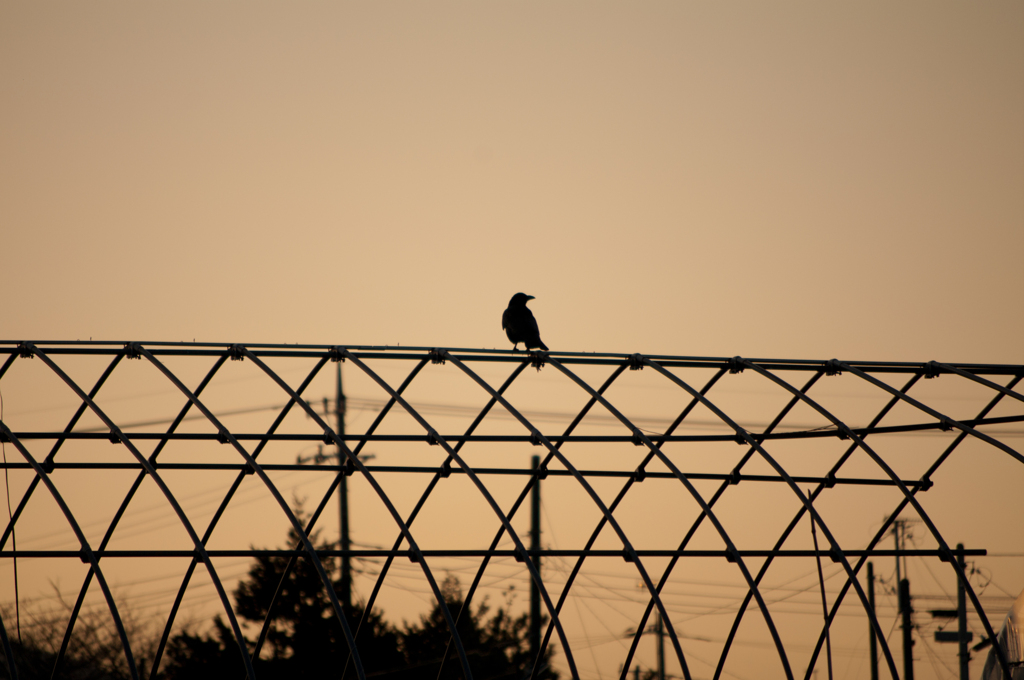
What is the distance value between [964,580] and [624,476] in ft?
13.9

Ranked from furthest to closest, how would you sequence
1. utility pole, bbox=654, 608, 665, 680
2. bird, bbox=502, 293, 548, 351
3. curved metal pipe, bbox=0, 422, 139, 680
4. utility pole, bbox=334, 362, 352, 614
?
1. utility pole, bbox=654, 608, 665, 680
2. utility pole, bbox=334, 362, 352, 614
3. bird, bbox=502, 293, 548, 351
4. curved metal pipe, bbox=0, 422, 139, 680

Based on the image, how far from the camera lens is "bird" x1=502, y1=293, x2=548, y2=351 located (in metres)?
17.5

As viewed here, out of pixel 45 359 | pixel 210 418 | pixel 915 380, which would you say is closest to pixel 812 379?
pixel 915 380

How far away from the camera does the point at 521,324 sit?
17.5 metres

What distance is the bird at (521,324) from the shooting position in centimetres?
1755

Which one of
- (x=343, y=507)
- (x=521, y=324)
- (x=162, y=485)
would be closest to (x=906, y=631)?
(x=343, y=507)

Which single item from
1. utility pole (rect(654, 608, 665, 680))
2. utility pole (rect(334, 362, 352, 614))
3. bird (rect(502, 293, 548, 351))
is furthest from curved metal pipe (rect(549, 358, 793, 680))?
utility pole (rect(654, 608, 665, 680))

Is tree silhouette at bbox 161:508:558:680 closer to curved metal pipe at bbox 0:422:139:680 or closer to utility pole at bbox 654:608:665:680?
utility pole at bbox 654:608:665:680

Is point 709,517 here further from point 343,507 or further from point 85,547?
point 343,507

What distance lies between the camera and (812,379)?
13.9 m

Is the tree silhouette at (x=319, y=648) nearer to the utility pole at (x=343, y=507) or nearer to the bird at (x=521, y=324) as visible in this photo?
the utility pole at (x=343, y=507)

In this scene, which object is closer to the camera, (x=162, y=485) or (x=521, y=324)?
(x=162, y=485)

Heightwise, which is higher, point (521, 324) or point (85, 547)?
point (521, 324)

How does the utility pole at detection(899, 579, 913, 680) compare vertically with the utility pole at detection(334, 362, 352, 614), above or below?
below
